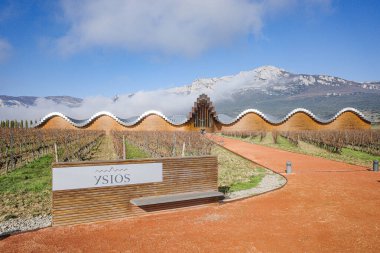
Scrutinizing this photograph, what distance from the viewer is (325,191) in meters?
10.8

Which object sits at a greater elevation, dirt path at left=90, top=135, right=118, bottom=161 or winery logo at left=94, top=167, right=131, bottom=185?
winery logo at left=94, top=167, right=131, bottom=185

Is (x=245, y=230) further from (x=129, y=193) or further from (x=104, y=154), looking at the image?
(x=104, y=154)

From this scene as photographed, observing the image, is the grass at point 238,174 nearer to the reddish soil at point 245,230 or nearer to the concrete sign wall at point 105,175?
the reddish soil at point 245,230

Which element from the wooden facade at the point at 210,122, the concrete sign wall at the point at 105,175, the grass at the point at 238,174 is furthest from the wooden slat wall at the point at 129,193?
the wooden facade at the point at 210,122

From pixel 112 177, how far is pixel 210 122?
44.2 meters

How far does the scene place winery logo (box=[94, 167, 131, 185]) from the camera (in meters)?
8.12

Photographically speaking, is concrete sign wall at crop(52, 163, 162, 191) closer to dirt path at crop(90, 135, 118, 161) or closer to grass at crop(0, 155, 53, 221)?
grass at crop(0, 155, 53, 221)

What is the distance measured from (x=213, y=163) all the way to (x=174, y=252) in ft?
13.6

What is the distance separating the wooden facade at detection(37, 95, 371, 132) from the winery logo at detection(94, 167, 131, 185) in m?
42.0

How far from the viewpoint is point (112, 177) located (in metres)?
8.27

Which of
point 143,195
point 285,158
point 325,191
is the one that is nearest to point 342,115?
point 285,158

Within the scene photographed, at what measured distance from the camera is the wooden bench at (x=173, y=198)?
824 cm

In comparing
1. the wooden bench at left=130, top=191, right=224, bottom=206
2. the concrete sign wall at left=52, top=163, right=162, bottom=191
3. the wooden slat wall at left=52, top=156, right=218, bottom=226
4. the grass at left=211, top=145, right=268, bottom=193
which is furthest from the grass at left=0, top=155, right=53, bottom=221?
the grass at left=211, top=145, right=268, bottom=193

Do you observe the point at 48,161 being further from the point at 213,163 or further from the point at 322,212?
the point at 322,212
